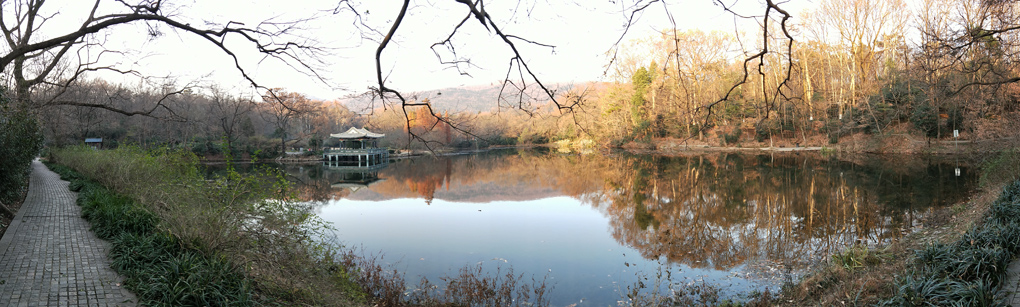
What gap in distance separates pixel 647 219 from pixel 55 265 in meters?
10.5

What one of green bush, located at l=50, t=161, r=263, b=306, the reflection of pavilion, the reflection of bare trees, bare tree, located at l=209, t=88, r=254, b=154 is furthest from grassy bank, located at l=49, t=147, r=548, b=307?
bare tree, located at l=209, t=88, r=254, b=154

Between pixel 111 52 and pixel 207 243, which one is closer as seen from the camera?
pixel 207 243

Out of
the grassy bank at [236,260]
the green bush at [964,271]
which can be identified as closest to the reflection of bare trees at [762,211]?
the green bush at [964,271]

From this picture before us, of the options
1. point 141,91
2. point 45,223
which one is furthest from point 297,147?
point 45,223

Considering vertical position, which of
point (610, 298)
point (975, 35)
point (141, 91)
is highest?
point (141, 91)

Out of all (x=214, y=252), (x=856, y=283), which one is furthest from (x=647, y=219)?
(x=214, y=252)

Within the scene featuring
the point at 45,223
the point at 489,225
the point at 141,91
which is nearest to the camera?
the point at 45,223

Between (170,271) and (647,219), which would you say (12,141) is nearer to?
(170,271)

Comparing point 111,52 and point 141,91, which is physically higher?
point 141,91

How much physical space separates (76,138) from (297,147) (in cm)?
1358

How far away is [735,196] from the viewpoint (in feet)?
45.3

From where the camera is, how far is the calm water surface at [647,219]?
7609 mm

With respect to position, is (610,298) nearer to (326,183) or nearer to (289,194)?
(289,194)

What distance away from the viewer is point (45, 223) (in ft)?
23.0
